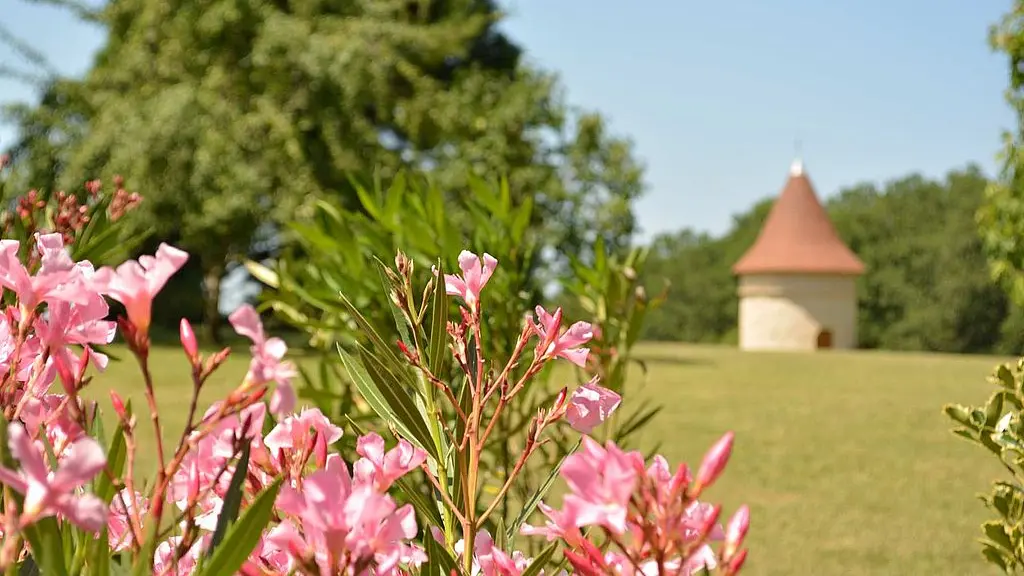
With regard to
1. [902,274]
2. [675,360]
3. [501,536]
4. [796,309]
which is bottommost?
[902,274]

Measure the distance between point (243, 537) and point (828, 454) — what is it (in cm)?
721

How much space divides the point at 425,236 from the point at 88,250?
70 centimetres

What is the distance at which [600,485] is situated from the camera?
21.7 inches

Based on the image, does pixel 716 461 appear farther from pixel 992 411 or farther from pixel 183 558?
pixel 992 411

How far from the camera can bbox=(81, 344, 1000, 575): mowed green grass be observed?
4633 millimetres

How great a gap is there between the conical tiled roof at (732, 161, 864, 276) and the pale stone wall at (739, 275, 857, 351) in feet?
1.02

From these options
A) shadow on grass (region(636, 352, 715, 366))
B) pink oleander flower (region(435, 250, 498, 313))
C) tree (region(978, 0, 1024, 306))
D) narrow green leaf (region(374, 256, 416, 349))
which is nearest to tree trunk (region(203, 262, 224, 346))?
shadow on grass (region(636, 352, 715, 366))

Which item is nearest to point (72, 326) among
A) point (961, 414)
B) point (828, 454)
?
point (961, 414)

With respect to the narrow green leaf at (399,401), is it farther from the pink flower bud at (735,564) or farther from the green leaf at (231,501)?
the pink flower bud at (735,564)

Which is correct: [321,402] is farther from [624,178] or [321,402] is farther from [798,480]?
[624,178]

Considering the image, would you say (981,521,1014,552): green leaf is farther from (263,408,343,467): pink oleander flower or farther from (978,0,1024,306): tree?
(978,0,1024,306): tree

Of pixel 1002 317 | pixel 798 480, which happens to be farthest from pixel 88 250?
pixel 1002 317

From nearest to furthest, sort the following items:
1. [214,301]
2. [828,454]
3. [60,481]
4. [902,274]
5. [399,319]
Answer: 1. [60,481]
2. [399,319]
3. [828,454]
4. [214,301]
5. [902,274]

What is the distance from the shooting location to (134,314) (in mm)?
583
